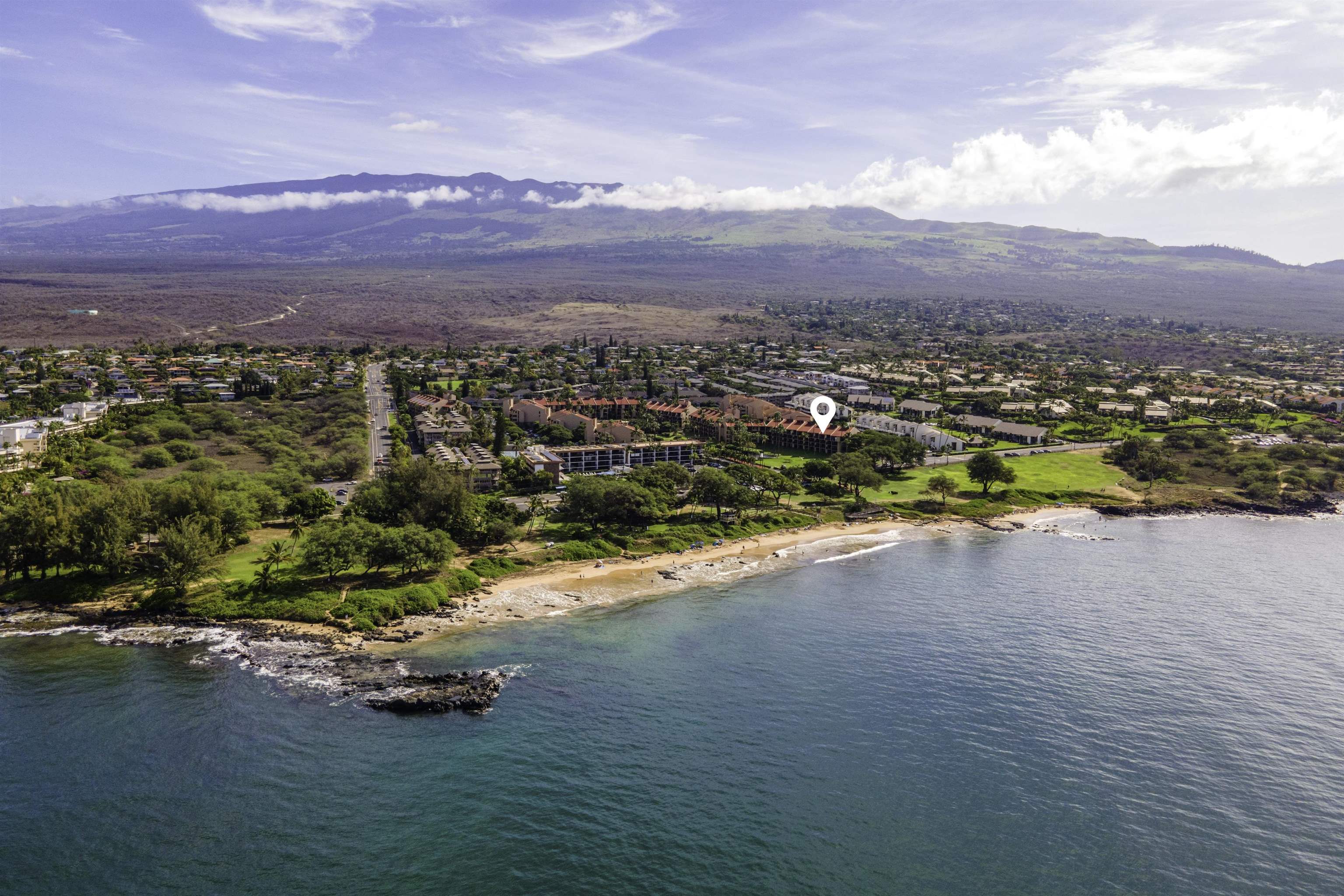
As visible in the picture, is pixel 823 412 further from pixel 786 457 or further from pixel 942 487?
pixel 942 487

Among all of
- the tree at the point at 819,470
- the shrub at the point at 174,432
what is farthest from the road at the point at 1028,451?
the shrub at the point at 174,432

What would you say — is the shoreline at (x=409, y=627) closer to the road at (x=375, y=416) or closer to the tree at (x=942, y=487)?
the tree at (x=942, y=487)

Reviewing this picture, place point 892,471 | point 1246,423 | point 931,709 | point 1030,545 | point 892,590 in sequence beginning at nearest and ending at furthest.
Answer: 1. point 931,709
2. point 892,590
3. point 1030,545
4. point 892,471
5. point 1246,423

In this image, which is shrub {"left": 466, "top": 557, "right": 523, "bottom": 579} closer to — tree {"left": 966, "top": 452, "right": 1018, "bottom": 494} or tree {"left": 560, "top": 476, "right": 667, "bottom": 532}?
tree {"left": 560, "top": 476, "right": 667, "bottom": 532}

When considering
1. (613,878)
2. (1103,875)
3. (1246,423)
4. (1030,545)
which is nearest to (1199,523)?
(1030,545)

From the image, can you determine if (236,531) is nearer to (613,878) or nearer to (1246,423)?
(613,878)

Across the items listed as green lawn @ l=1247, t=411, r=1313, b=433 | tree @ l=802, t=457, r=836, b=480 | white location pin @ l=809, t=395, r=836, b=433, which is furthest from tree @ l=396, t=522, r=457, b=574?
green lawn @ l=1247, t=411, r=1313, b=433
